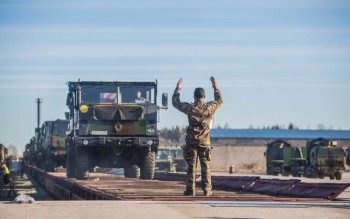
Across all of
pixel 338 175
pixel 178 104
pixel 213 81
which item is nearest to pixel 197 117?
pixel 178 104

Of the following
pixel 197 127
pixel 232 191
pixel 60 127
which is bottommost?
pixel 232 191

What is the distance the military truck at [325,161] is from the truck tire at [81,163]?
77.7 ft

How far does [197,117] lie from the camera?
39.4 ft

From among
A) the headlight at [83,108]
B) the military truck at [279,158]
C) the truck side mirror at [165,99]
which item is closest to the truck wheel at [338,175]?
the military truck at [279,158]

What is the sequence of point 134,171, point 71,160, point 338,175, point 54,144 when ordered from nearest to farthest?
point 71,160 < point 134,171 < point 54,144 < point 338,175

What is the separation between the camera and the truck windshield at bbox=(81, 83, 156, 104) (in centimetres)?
2291

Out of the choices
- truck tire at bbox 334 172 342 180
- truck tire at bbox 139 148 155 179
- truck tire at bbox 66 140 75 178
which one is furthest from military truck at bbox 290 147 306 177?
truck tire at bbox 139 148 155 179

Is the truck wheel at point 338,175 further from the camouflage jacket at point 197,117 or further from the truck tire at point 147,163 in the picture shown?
the camouflage jacket at point 197,117

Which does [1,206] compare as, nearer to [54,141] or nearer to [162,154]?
[54,141]

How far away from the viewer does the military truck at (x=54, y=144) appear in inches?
1513

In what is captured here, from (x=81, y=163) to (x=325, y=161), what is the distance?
2463cm

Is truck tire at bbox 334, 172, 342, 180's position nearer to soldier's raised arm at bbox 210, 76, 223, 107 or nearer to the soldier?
soldier's raised arm at bbox 210, 76, 223, 107

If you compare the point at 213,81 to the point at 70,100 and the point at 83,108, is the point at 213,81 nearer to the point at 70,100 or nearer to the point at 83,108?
the point at 83,108

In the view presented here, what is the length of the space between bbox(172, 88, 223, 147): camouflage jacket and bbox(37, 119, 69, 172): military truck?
87.4 ft
